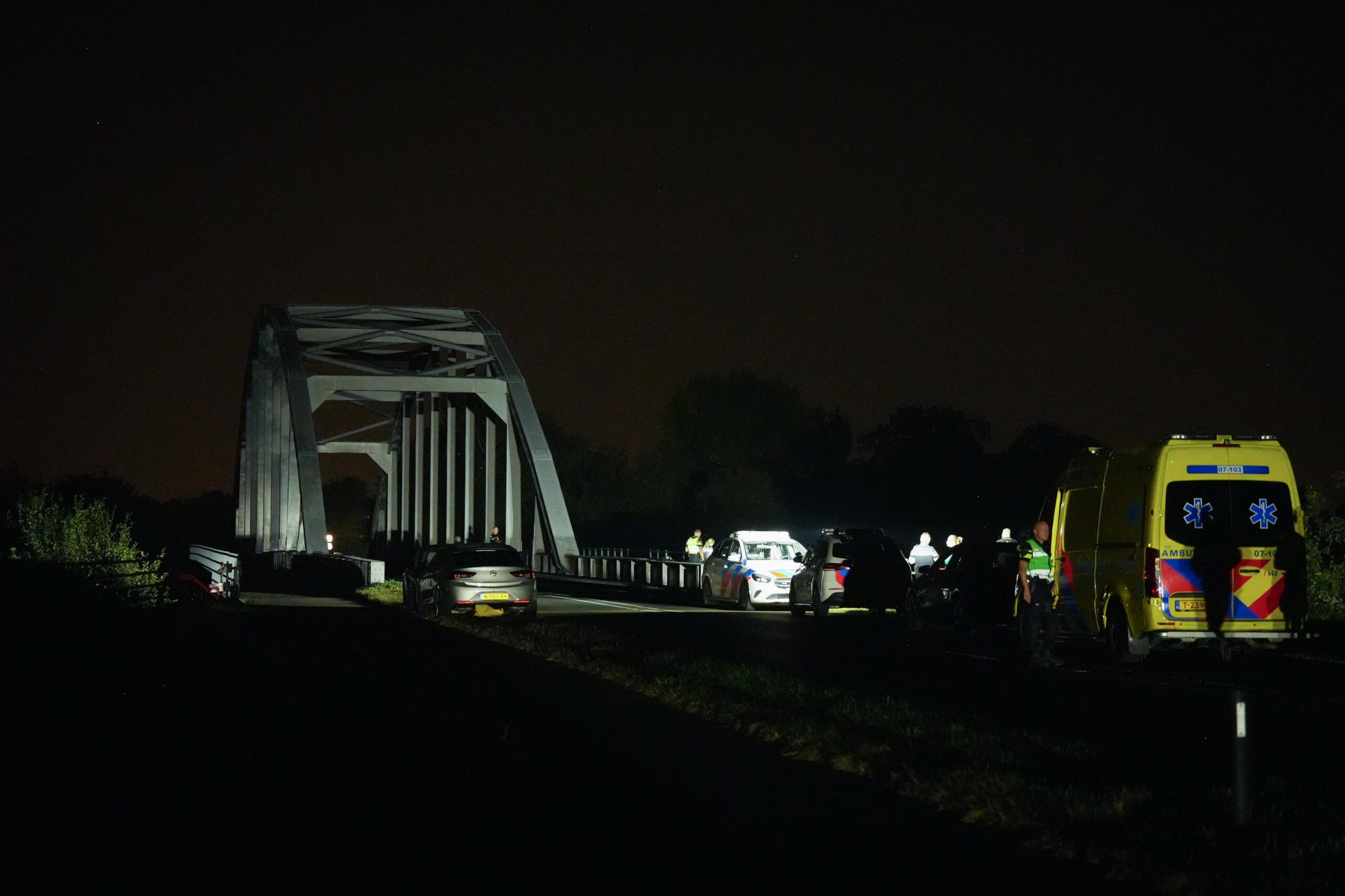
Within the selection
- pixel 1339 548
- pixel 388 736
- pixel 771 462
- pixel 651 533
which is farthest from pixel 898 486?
pixel 388 736

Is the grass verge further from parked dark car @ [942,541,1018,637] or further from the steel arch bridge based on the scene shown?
the steel arch bridge

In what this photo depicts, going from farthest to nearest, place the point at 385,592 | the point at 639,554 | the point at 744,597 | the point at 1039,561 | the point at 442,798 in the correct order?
the point at 639,554, the point at 385,592, the point at 744,597, the point at 1039,561, the point at 442,798

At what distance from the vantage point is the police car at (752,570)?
30469 millimetres

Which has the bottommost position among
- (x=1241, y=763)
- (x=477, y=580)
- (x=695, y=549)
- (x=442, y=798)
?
(x=442, y=798)

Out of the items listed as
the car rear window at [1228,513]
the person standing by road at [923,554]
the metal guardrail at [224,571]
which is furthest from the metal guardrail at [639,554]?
the car rear window at [1228,513]

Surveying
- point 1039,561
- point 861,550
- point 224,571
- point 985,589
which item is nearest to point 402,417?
point 224,571

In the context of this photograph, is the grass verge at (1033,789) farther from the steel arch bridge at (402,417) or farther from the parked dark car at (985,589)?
the steel arch bridge at (402,417)

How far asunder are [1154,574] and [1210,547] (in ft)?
2.17

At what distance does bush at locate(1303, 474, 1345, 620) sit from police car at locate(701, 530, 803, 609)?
29.7ft

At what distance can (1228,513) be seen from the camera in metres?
16.3

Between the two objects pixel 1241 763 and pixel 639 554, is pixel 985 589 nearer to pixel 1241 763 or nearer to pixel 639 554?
pixel 1241 763

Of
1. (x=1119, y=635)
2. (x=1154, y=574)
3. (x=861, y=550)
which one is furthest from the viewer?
(x=861, y=550)

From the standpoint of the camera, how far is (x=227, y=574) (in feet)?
116

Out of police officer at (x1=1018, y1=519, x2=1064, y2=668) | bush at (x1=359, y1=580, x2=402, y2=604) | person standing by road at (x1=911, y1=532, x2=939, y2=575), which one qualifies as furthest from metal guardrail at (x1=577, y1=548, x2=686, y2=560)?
police officer at (x1=1018, y1=519, x2=1064, y2=668)
